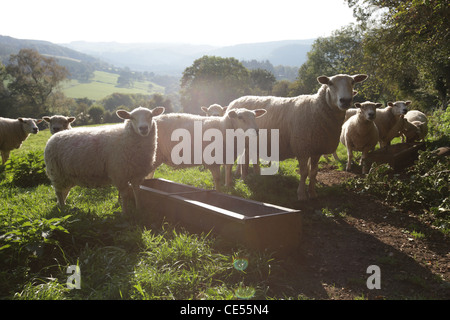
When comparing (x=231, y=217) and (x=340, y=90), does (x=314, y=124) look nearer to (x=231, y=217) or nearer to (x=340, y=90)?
(x=340, y=90)

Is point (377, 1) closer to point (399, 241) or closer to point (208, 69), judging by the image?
point (399, 241)

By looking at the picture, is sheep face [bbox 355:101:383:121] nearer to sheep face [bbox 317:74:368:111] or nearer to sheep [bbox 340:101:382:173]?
sheep [bbox 340:101:382:173]

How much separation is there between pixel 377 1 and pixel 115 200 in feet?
35.2

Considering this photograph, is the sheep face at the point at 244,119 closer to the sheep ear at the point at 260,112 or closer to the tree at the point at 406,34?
the sheep ear at the point at 260,112

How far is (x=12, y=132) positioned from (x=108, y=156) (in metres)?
9.79

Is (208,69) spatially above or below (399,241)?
above

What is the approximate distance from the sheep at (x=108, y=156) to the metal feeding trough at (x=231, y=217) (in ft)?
1.69

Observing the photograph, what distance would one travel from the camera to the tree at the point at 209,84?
172 feet

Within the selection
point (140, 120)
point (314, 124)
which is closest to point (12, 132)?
point (140, 120)

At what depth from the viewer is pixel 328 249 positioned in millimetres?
4770

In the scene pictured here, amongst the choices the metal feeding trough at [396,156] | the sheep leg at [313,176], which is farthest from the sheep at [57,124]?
the metal feeding trough at [396,156]

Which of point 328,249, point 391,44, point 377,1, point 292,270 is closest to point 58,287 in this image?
point 292,270

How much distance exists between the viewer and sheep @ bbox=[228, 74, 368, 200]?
6.48m

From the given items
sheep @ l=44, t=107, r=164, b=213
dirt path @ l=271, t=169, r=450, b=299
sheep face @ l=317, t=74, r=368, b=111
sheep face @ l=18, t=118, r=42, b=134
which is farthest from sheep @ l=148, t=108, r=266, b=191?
sheep face @ l=18, t=118, r=42, b=134
